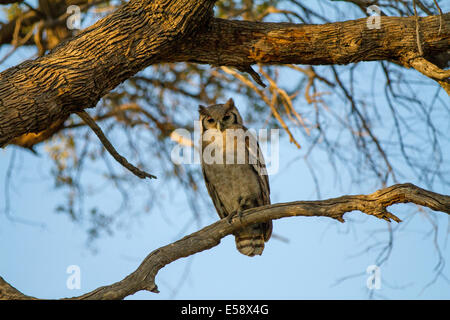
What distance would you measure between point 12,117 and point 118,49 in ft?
2.49

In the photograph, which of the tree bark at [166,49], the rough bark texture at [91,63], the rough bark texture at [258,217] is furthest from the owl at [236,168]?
the rough bark texture at [91,63]

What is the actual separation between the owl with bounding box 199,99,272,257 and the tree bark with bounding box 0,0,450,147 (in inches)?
31.4

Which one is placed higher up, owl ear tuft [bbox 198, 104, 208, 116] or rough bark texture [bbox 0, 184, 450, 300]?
owl ear tuft [bbox 198, 104, 208, 116]

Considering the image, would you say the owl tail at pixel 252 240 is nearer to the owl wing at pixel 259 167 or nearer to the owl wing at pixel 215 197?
the owl wing at pixel 259 167

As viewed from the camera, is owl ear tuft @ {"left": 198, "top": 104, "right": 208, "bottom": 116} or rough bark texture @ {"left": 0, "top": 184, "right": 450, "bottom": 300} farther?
owl ear tuft @ {"left": 198, "top": 104, "right": 208, "bottom": 116}

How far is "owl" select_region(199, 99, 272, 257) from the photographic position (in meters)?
4.30

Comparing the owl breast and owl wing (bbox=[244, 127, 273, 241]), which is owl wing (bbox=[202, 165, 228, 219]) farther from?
owl wing (bbox=[244, 127, 273, 241])

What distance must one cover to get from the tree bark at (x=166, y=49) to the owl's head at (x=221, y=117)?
78 cm

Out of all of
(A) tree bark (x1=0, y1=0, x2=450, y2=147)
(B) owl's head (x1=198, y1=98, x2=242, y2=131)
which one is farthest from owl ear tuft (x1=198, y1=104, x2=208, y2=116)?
(A) tree bark (x1=0, y1=0, x2=450, y2=147)

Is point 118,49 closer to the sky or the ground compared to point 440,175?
closer to the sky
